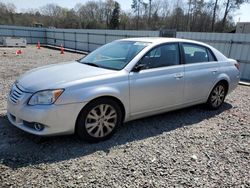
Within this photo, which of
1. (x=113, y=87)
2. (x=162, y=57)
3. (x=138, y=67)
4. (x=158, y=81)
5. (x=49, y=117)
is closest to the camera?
(x=49, y=117)

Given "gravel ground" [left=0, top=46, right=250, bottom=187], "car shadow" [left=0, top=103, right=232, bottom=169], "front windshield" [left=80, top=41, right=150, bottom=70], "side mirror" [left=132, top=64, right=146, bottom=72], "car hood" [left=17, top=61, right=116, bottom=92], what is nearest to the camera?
"gravel ground" [left=0, top=46, right=250, bottom=187]

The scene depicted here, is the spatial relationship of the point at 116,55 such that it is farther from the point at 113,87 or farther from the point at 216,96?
the point at 216,96

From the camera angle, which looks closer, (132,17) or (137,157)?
(137,157)

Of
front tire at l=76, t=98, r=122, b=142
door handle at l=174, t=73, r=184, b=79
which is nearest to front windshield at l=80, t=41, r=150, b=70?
front tire at l=76, t=98, r=122, b=142

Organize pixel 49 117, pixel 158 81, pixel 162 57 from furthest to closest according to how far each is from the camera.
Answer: pixel 162 57 < pixel 158 81 < pixel 49 117

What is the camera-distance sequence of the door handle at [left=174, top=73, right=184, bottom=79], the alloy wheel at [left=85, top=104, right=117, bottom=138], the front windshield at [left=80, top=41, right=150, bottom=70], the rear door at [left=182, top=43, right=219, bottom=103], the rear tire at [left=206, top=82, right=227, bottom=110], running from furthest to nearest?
the rear tire at [left=206, top=82, right=227, bottom=110] → the rear door at [left=182, top=43, right=219, bottom=103] → the door handle at [left=174, top=73, right=184, bottom=79] → the front windshield at [left=80, top=41, right=150, bottom=70] → the alloy wheel at [left=85, top=104, right=117, bottom=138]

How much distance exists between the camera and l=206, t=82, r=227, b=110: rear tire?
496cm

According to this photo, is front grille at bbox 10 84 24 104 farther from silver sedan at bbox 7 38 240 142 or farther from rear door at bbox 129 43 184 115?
rear door at bbox 129 43 184 115

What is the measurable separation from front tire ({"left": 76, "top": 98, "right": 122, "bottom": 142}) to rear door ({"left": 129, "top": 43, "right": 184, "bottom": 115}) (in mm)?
336

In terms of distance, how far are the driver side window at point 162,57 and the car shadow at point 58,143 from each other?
1.09 metres

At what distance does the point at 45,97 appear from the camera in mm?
3018

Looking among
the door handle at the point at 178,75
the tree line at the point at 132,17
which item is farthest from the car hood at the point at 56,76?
the tree line at the point at 132,17

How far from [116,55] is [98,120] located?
132 cm

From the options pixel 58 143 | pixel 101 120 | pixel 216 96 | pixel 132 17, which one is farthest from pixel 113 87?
pixel 132 17
